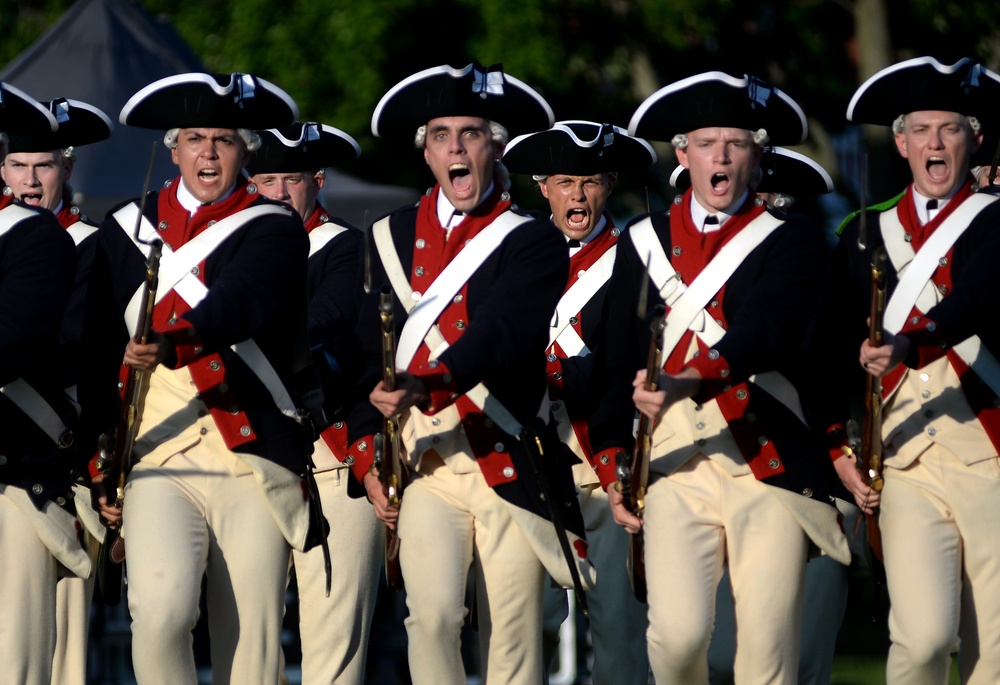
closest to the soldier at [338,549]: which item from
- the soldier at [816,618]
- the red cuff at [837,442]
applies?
the soldier at [816,618]

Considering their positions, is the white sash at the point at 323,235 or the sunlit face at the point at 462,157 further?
the white sash at the point at 323,235

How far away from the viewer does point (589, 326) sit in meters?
8.74

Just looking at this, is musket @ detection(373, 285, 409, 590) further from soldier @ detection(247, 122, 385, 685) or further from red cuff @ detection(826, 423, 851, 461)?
red cuff @ detection(826, 423, 851, 461)

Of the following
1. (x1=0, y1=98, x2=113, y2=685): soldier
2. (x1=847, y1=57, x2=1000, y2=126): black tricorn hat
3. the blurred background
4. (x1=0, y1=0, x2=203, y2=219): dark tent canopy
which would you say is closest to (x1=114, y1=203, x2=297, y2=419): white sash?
(x1=0, y1=98, x2=113, y2=685): soldier

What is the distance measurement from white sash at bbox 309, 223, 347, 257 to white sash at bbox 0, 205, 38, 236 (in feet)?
6.03

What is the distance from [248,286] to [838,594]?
2.83 m

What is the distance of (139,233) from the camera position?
23.6 feet

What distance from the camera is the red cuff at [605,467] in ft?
25.5

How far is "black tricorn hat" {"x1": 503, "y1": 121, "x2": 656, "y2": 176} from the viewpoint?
896cm

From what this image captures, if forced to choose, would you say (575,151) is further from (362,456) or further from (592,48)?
(592,48)

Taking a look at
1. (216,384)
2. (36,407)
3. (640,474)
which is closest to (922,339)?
(640,474)

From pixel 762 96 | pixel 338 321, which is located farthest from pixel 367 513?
pixel 762 96

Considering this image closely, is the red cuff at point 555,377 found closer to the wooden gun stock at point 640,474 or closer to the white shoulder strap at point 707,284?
the wooden gun stock at point 640,474

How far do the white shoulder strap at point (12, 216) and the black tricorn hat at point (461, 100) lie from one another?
1.28m
